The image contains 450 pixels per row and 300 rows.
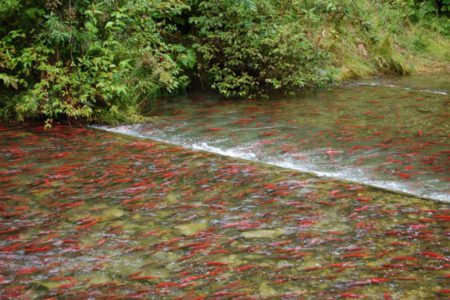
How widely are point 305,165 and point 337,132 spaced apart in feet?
5.18

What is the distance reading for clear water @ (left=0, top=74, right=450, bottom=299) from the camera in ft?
10.5

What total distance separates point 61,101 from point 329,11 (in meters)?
6.91

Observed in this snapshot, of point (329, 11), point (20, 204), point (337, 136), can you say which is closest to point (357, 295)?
point (20, 204)

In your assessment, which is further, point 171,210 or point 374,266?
point 171,210

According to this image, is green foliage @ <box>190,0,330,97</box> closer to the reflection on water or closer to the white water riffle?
the white water riffle

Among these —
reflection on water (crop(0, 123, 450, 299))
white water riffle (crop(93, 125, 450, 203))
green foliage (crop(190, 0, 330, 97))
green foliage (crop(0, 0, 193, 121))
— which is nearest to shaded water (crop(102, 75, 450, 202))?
white water riffle (crop(93, 125, 450, 203))

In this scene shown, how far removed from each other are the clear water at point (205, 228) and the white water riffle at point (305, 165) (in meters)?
0.10

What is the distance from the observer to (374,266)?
3.37 metres

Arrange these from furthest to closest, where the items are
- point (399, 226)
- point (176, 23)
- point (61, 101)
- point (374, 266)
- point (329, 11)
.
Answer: point (329, 11) < point (176, 23) < point (61, 101) < point (399, 226) < point (374, 266)

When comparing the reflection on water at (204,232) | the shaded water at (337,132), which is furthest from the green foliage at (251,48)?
the reflection on water at (204,232)

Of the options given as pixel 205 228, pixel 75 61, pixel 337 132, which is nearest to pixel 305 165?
pixel 337 132

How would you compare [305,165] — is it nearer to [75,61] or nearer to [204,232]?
[204,232]

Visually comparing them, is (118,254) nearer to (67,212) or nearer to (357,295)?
(67,212)

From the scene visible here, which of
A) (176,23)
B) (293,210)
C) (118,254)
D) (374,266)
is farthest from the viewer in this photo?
(176,23)
